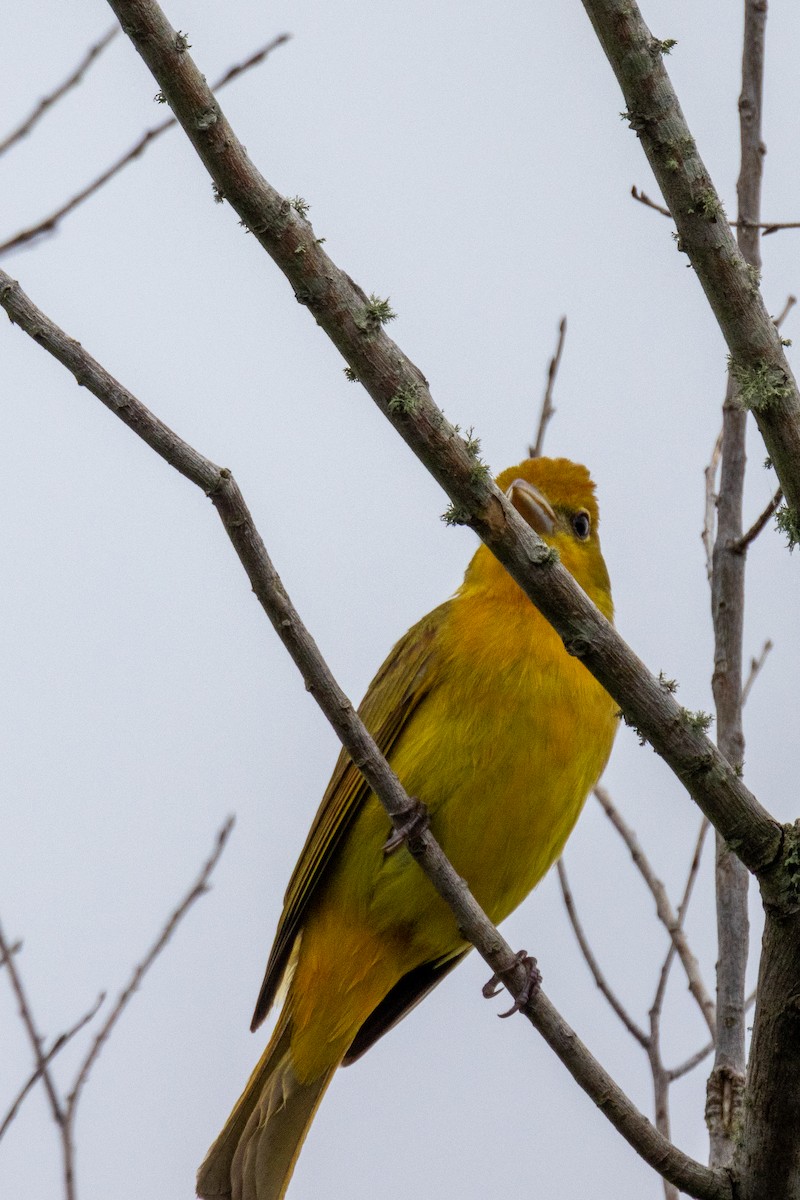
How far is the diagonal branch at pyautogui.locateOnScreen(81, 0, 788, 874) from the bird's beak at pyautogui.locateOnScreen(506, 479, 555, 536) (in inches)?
91.9

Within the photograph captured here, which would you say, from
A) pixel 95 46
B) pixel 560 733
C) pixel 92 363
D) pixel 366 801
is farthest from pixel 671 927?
pixel 95 46

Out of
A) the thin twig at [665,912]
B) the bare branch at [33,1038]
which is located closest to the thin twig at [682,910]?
the thin twig at [665,912]

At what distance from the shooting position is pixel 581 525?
5.19 m

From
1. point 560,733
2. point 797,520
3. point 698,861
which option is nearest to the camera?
point 797,520

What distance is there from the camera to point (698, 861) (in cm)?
479

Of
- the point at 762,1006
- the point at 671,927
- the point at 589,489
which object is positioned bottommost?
the point at 762,1006

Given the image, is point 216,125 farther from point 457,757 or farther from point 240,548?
point 457,757

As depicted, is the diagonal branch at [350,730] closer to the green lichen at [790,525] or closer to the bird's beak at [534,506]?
the green lichen at [790,525]

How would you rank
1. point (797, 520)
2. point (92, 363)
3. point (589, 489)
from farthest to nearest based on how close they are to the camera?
point (589, 489)
point (797, 520)
point (92, 363)

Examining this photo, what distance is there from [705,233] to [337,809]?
8.00 feet

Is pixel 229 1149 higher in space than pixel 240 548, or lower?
lower

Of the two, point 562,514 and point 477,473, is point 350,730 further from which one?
point 562,514

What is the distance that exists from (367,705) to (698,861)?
4.15ft

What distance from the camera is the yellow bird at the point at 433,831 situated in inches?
168
